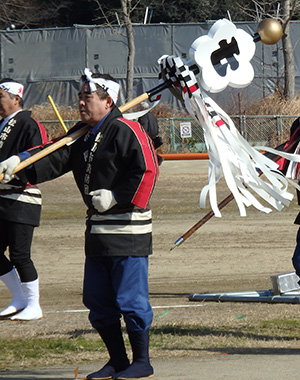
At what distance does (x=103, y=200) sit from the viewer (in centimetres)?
472

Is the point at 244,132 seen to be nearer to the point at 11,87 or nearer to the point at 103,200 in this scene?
the point at 11,87

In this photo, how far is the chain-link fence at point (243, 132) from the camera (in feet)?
71.6

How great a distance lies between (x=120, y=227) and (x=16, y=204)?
2092mm

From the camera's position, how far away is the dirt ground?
6.91 metres

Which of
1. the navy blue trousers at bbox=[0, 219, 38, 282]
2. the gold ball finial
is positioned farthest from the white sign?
the gold ball finial

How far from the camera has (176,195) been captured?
15281mm

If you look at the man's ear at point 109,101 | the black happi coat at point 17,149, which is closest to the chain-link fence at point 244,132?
the black happi coat at point 17,149

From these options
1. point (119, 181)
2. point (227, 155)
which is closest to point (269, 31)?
point (227, 155)

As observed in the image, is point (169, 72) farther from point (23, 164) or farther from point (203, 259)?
point (203, 259)

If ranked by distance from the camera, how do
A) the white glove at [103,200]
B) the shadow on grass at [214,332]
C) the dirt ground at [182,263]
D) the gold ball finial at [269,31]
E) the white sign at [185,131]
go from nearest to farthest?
the white glove at [103,200]
the gold ball finial at [269,31]
the shadow on grass at [214,332]
the dirt ground at [182,263]
the white sign at [185,131]

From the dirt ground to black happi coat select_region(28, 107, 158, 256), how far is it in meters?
1.13

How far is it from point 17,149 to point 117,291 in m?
2.30

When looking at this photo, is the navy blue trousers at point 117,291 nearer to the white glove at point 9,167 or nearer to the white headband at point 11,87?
the white glove at point 9,167

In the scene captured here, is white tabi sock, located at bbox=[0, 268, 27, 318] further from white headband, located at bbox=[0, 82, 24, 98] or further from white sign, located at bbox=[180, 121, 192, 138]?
white sign, located at bbox=[180, 121, 192, 138]
